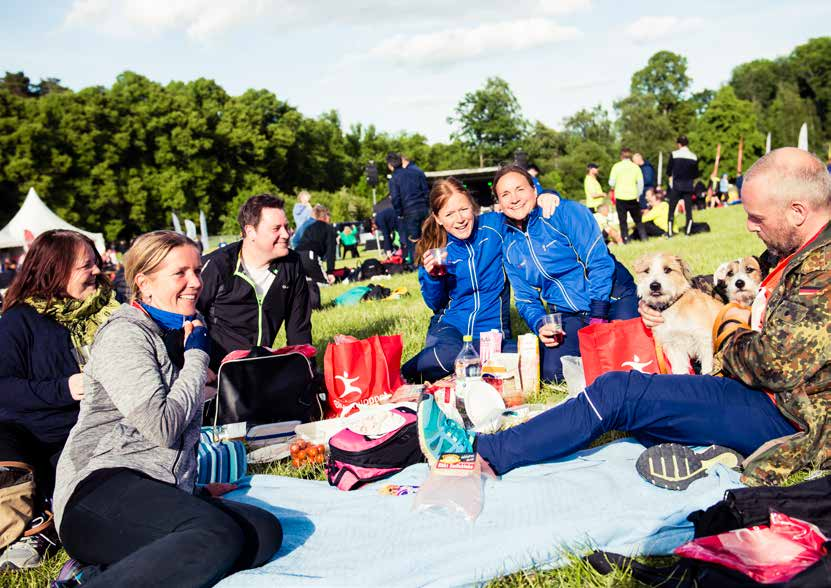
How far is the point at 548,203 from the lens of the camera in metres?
5.35

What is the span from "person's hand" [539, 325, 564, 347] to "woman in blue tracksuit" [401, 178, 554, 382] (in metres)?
0.48

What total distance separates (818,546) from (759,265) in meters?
2.63

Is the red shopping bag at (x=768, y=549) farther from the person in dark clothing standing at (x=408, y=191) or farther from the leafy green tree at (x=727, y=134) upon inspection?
the leafy green tree at (x=727, y=134)

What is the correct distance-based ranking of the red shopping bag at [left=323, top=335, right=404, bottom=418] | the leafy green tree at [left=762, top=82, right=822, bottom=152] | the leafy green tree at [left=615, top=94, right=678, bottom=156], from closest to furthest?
the red shopping bag at [left=323, top=335, right=404, bottom=418], the leafy green tree at [left=615, top=94, right=678, bottom=156], the leafy green tree at [left=762, top=82, right=822, bottom=152]

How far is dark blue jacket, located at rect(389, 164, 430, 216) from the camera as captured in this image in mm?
14328

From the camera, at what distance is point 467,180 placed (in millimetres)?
28375

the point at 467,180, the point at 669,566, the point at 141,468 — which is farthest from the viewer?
the point at 467,180

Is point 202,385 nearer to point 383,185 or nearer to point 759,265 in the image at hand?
point 759,265

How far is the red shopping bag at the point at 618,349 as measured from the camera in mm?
4598

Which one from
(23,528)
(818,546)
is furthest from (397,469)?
(818,546)

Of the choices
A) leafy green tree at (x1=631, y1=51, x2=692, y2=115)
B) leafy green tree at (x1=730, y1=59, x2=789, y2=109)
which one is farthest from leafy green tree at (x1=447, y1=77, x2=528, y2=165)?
leafy green tree at (x1=730, y1=59, x2=789, y2=109)

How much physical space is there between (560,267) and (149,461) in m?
3.57

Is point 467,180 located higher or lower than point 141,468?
higher

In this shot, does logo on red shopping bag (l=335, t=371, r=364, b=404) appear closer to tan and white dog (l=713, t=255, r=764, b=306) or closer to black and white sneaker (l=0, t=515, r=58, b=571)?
black and white sneaker (l=0, t=515, r=58, b=571)
